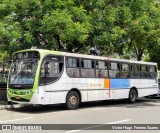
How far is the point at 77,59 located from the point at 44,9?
3391mm

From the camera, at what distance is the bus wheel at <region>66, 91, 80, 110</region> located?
52.5ft

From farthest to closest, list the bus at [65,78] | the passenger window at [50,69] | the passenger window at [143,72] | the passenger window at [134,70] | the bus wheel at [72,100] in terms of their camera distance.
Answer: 1. the passenger window at [143,72]
2. the passenger window at [134,70]
3. the bus wheel at [72,100]
4. the passenger window at [50,69]
5. the bus at [65,78]

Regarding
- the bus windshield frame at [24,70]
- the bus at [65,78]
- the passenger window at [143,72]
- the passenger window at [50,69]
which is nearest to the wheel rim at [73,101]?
the bus at [65,78]

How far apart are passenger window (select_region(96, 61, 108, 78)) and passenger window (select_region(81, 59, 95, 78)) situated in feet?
1.51

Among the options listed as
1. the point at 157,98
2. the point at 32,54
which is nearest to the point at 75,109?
the point at 32,54

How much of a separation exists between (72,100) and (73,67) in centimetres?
162

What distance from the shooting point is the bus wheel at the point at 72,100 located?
630 inches

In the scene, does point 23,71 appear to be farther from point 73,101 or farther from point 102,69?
point 102,69

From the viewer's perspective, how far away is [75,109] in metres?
16.3

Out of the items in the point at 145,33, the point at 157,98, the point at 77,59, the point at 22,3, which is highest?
the point at 22,3

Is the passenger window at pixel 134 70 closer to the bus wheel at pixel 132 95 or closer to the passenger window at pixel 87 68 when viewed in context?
the bus wheel at pixel 132 95

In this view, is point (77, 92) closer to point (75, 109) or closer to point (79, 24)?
point (75, 109)

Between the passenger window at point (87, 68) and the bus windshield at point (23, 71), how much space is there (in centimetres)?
297

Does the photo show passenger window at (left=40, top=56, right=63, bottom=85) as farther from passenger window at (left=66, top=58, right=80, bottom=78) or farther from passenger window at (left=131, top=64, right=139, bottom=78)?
passenger window at (left=131, top=64, right=139, bottom=78)
